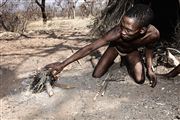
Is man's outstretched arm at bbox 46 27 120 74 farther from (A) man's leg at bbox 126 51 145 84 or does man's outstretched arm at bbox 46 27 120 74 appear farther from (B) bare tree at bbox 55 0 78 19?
(B) bare tree at bbox 55 0 78 19

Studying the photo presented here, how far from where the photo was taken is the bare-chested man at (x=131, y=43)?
12.2 ft

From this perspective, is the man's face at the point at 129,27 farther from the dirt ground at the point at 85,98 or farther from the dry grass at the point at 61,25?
the dry grass at the point at 61,25

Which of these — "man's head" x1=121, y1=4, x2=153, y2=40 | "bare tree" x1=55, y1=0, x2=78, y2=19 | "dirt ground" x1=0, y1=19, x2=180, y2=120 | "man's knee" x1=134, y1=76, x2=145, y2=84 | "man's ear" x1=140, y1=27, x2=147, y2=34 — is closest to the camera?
"dirt ground" x1=0, y1=19, x2=180, y2=120

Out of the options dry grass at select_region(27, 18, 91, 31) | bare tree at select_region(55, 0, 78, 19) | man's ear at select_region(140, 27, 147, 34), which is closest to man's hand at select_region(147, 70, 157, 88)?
man's ear at select_region(140, 27, 147, 34)

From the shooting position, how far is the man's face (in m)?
3.67

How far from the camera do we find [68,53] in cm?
597

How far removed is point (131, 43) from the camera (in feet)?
13.6

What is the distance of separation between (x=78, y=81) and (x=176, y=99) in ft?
4.19

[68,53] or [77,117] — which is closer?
[77,117]

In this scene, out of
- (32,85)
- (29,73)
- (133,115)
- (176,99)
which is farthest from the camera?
(29,73)

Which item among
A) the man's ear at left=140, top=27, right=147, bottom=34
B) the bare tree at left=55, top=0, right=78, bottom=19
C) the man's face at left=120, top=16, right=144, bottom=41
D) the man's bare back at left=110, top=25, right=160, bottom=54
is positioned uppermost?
the man's face at left=120, top=16, right=144, bottom=41

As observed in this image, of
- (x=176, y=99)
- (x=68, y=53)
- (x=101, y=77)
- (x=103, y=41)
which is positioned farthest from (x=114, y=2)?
(x=176, y=99)

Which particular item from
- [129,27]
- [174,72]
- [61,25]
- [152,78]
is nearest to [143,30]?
[129,27]

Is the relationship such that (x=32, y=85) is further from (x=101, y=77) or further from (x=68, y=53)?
(x=68, y=53)
